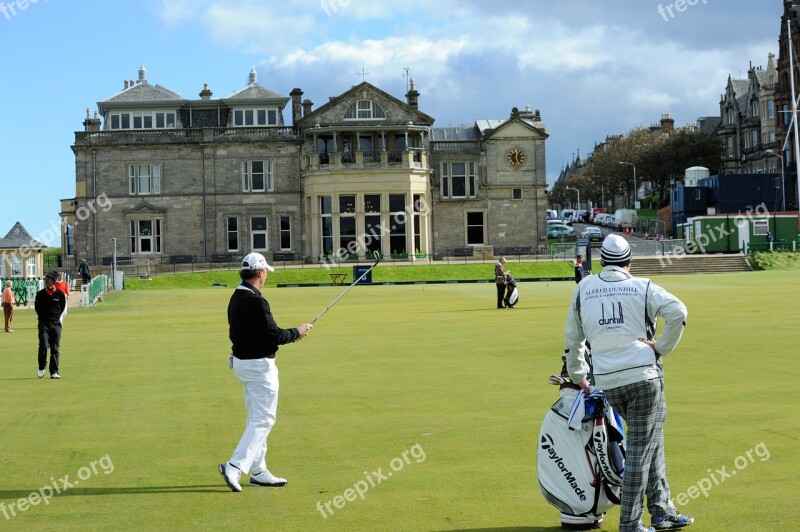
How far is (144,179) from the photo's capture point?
79875 millimetres

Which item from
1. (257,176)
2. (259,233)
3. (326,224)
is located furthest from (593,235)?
(257,176)

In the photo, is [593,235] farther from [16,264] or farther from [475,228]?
[16,264]

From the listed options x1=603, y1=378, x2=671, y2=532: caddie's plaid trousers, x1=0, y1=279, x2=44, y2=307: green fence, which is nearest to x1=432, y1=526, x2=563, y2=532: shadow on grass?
x1=603, y1=378, x2=671, y2=532: caddie's plaid trousers

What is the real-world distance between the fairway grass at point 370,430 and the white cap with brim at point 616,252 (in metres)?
2.02

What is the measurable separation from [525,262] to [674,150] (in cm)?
5766

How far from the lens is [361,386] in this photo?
56.9ft

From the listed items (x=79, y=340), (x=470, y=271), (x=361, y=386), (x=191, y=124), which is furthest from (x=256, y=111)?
(x=361, y=386)

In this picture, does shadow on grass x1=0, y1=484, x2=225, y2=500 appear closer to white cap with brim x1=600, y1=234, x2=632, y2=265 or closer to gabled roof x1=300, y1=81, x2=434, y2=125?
white cap with brim x1=600, y1=234, x2=632, y2=265

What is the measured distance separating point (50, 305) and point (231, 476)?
432 inches

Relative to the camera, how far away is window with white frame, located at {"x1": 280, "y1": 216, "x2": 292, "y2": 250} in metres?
80.5

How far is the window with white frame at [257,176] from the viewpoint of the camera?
80.1 meters

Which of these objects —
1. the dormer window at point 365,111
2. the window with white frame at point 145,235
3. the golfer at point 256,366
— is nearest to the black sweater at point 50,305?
the golfer at point 256,366

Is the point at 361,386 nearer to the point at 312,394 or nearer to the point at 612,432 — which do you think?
the point at 312,394

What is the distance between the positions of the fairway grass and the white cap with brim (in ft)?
6.63
